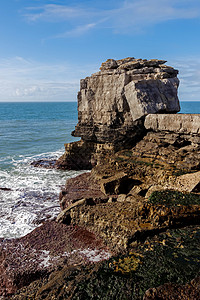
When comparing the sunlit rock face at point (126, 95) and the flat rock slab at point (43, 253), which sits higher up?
the sunlit rock face at point (126, 95)

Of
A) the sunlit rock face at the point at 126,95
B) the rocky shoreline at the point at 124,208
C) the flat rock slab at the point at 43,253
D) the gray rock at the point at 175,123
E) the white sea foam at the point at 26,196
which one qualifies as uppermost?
the sunlit rock face at the point at 126,95

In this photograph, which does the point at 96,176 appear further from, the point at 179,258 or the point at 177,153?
the point at 179,258

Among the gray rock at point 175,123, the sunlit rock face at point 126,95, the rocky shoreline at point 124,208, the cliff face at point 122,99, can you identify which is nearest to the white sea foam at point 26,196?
the rocky shoreline at point 124,208

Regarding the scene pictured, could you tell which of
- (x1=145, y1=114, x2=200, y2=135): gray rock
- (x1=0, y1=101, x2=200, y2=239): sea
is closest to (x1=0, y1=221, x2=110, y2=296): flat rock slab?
(x1=0, y1=101, x2=200, y2=239): sea

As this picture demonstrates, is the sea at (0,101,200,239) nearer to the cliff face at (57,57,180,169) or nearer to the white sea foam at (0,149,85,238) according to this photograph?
the white sea foam at (0,149,85,238)

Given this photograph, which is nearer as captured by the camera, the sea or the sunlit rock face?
the sea

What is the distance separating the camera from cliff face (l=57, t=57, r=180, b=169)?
495 inches

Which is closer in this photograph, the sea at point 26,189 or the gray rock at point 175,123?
the sea at point 26,189

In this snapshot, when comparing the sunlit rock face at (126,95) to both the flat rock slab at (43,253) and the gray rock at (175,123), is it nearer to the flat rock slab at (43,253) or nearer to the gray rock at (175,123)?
the gray rock at (175,123)

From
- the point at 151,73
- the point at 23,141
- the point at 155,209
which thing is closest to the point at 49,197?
the point at 155,209

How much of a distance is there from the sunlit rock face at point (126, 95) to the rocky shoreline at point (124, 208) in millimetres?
53

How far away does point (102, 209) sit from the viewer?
8156 mm

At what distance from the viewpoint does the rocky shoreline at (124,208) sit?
4.55 m

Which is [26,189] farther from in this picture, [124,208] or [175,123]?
[175,123]
